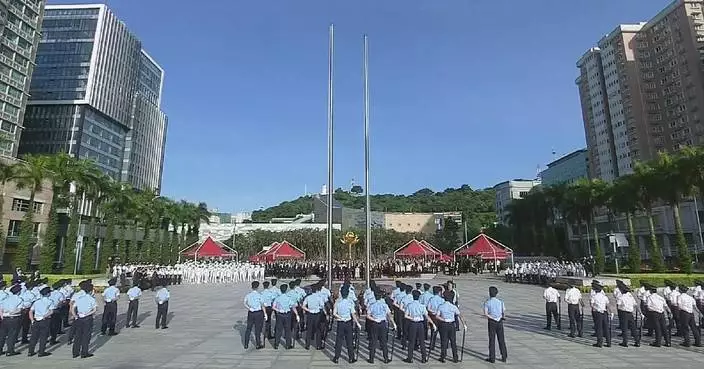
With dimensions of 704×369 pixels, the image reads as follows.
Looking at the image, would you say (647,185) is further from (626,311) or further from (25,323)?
(25,323)

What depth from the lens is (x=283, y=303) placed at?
37.2 ft

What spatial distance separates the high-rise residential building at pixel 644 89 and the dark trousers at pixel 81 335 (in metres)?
88.4

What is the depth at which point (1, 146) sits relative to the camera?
5659 cm

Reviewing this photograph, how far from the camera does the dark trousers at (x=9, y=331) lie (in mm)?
10305

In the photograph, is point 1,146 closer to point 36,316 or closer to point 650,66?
point 36,316

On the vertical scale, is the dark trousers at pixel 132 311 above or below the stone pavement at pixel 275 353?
above

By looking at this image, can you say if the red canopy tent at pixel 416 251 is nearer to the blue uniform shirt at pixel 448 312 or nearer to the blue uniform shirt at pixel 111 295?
the blue uniform shirt at pixel 111 295

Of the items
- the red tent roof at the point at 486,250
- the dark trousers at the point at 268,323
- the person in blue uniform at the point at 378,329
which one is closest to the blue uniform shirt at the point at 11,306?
the dark trousers at the point at 268,323

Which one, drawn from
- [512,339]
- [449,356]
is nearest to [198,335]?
[449,356]

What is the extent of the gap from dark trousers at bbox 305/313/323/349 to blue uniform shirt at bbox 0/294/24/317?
657 cm

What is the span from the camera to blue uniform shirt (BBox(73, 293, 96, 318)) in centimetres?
1030

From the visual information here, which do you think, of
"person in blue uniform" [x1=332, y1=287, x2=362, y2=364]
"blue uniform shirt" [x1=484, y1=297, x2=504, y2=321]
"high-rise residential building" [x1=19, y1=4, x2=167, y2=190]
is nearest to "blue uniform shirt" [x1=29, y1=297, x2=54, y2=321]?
"person in blue uniform" [x1=332, y1=287, x2=362, y2=364]

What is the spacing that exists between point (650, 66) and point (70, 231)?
4004 inches

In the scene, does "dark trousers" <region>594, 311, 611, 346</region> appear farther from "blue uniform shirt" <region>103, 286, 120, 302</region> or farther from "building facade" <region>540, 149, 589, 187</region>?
"building facade" <region>540, 149, 589, 187</region>
